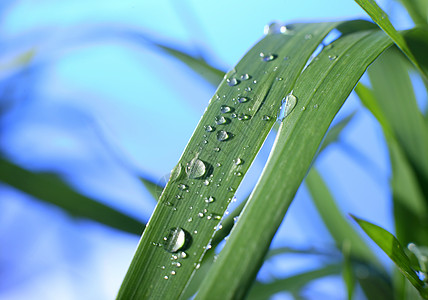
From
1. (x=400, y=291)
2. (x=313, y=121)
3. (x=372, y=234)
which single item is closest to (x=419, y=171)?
(x=400, y=291)

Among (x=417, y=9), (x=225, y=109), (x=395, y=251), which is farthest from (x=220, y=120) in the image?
(x=417, y=9)

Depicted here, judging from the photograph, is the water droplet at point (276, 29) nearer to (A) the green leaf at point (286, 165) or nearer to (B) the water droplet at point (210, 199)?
A: (A) the green leaf at point (286, 165)

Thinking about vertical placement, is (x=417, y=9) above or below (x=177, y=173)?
above

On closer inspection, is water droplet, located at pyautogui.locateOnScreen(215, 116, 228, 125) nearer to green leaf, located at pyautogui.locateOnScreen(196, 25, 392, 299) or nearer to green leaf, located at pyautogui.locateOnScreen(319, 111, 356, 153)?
green leaf, located at pyautogui.locateOnScreen(196, 25, 392, 299)

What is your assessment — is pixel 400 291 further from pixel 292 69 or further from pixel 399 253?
pixel 292 69

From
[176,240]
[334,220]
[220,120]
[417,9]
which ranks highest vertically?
[417,9]

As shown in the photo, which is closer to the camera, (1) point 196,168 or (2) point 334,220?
(1) point 196,168

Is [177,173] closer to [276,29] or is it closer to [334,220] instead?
[276,29]

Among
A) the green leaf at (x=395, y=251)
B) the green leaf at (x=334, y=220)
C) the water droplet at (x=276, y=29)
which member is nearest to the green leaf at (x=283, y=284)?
the green leaf at (x=334, y=220)
